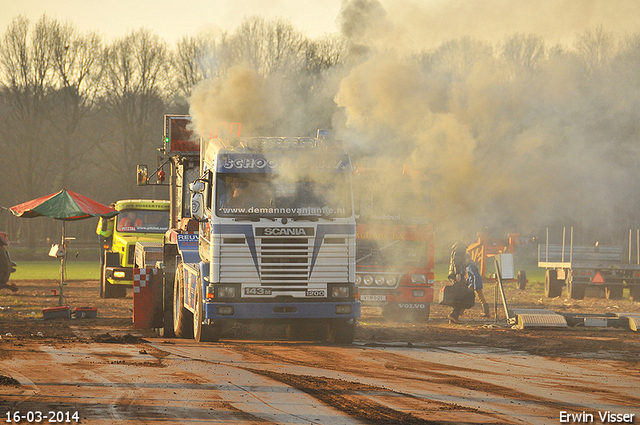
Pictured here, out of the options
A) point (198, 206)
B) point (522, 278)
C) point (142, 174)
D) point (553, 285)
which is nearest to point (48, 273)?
point (522, 278)

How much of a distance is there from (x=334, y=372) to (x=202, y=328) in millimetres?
3678

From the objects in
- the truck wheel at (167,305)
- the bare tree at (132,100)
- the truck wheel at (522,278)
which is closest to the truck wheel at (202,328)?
the truck wheel at (167,305)

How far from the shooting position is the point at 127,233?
25031mm

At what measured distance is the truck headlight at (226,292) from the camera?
12547 millimetres

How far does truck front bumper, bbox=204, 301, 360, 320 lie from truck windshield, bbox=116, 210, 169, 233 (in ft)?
42.5

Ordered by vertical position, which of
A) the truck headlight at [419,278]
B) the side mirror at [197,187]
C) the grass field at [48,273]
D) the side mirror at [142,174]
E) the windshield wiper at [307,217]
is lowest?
the grass field at [48,273]

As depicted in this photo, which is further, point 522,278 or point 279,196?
point 522,278

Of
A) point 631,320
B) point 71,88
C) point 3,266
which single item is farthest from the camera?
point 71,88

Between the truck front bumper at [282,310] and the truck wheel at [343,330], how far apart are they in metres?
0.42

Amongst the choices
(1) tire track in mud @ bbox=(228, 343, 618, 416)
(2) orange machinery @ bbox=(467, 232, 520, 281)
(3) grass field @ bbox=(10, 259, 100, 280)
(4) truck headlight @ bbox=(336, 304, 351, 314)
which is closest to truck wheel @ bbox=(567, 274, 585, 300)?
(2) orange machinery @ bbox=(467, 232, 520, 281)

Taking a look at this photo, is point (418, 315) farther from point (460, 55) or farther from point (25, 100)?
point (25, 100)

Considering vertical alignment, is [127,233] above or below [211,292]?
above

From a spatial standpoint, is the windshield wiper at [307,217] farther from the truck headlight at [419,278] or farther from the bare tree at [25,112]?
the bare tree at [25,112]

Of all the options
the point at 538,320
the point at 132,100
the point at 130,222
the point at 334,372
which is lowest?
the point at 334,372
